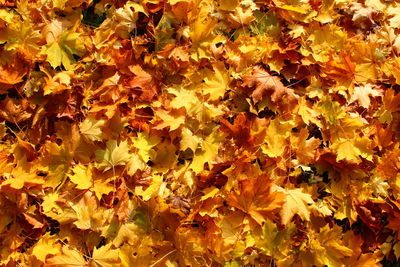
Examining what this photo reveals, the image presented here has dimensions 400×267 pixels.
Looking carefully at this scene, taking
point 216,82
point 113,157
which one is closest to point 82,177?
point 113,157

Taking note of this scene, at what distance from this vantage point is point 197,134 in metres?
1.92

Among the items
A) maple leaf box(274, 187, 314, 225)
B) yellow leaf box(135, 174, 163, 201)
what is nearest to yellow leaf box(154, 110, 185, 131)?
yellow leaf box(135, 174, 163, 201)

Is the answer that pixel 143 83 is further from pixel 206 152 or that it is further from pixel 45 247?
pixel 45 247

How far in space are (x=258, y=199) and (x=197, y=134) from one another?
42 cm

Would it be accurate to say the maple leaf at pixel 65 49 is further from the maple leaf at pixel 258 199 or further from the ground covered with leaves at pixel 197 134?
the maple leaf at pixel 258 199

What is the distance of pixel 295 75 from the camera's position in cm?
211

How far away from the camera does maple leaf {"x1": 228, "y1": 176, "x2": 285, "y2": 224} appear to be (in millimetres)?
1759

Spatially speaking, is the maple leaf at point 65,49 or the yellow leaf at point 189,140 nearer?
the yellow leaf at point 189,140

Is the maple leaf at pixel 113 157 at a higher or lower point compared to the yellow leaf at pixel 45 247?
higher

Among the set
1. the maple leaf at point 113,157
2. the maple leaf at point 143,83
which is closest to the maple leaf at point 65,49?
the maple leaf at point 143,83

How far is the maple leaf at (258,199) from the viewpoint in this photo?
176cm

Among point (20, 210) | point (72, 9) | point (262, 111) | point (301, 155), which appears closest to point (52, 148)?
point (20, 210)

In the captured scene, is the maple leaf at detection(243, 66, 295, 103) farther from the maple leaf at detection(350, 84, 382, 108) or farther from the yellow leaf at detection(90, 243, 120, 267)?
the yellow leaf at detection(90, 243, 120, 267)

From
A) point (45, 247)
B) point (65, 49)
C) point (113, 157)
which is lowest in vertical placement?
point (45, 247)
